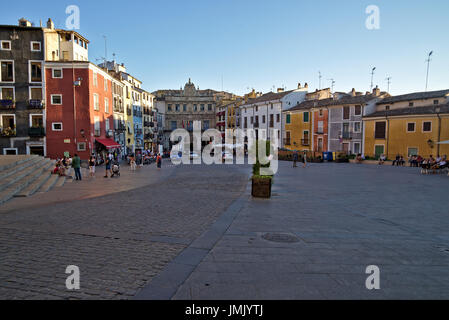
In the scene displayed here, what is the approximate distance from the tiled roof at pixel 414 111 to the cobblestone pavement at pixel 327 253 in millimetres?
27165

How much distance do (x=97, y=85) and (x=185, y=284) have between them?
1274 inches

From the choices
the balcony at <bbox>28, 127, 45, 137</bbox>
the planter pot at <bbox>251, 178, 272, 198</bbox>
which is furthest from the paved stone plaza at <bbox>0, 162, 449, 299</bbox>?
the balcony at <bbox>28, 127, 45, 137</bbox>

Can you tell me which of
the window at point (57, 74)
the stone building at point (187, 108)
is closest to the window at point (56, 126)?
the window at point (57, 74)

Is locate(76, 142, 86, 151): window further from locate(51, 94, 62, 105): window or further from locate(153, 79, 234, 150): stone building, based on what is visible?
locate(153, 79, 234, 150): stone building

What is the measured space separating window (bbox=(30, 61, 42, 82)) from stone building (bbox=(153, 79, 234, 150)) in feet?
131

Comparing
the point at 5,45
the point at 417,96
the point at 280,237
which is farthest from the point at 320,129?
the point at 280,237

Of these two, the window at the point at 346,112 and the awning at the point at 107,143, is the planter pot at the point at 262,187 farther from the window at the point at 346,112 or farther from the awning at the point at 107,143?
the window at the point at 346,112

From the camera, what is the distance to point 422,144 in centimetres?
3384

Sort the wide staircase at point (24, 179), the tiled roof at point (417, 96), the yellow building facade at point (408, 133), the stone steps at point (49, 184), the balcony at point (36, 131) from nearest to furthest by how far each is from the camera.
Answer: the wide staircase at point (24, 179)
the stone steps at point (49, 184)
the balcony at point (36, 131)
the yellow building facade at point (408, 133)
the tiled roof at point (417, 96)

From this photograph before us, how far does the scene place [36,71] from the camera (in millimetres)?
29188

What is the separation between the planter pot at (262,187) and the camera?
11.8m

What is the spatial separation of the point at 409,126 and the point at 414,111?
71.4 inches
